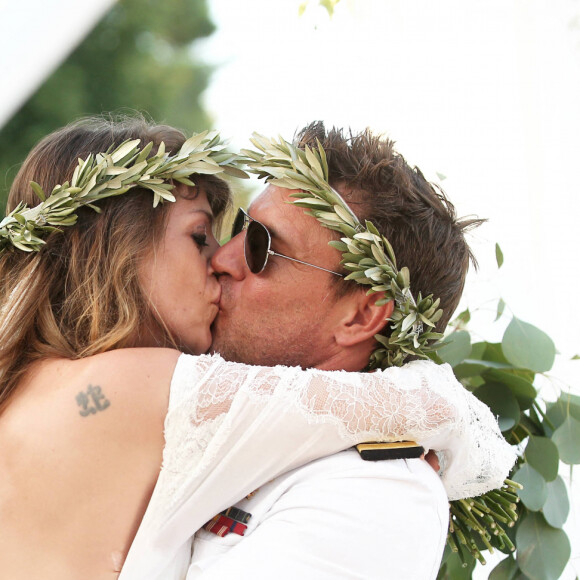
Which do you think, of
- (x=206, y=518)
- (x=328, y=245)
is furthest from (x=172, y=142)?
(x=206, y=518)

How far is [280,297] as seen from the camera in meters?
2.70

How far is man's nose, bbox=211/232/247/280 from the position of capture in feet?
8.78

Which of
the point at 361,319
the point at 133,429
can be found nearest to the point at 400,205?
the point at 361,319

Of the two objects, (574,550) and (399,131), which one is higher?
(399,131)

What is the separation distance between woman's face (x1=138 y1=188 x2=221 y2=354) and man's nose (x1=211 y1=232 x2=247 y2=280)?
0.03 m

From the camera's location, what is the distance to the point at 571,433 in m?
2.89

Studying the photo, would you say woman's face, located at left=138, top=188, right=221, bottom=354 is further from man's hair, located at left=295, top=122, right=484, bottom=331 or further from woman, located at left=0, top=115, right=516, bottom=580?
man's hair, located at left=295, top=122, right=484, bottom=331

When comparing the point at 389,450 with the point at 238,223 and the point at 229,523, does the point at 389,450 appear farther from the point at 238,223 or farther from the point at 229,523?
the point at 238,223

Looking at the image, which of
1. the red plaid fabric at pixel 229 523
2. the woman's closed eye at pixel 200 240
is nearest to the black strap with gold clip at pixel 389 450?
the red plaid fabric at pixel 229 523

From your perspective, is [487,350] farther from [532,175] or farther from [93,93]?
[93,93]

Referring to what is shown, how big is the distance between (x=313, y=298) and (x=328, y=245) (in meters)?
0.21

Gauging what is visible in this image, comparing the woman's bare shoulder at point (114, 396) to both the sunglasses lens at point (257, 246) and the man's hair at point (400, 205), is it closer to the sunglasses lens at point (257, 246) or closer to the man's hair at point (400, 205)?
the sunglasses lens at point (257, 246)

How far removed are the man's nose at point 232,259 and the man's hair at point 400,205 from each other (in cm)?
37

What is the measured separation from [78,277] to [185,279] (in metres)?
0.36
